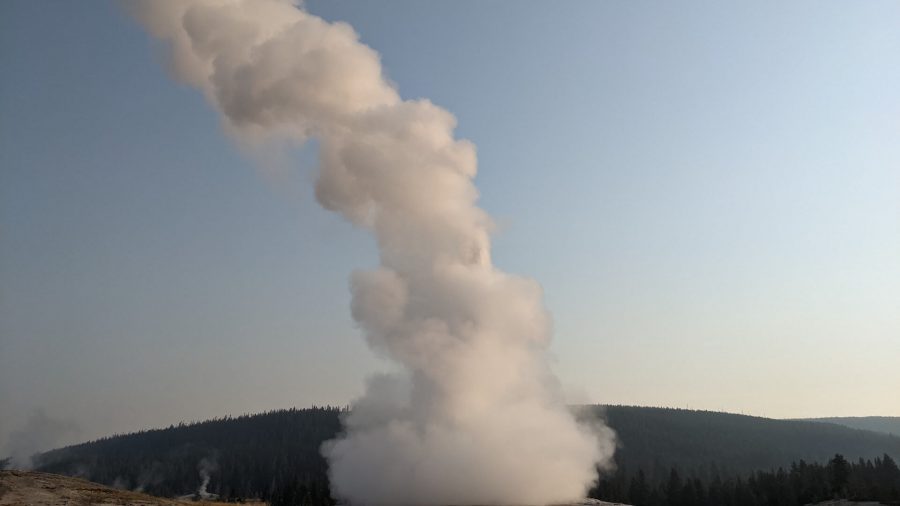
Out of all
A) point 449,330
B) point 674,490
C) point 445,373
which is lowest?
point 674,490

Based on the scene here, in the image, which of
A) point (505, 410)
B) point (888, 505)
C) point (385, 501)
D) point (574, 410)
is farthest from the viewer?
point (574, 410)

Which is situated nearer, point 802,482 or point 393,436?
point 393,436

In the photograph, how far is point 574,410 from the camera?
297 feet

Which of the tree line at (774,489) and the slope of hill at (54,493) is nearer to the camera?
the slope of hill at (54,493)

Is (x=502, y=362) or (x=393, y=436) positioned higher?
(x=502, y=362)

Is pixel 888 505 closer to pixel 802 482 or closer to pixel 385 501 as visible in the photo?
pixel 802 482

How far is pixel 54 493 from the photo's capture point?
156 ft

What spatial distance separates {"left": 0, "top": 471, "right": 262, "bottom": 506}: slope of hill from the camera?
4453 centimetres

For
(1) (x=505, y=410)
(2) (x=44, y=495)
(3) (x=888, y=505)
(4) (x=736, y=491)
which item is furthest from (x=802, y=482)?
(2) (x=44, y=495)

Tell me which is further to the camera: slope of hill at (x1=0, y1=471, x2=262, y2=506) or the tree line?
the tree line

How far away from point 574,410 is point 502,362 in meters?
20.4

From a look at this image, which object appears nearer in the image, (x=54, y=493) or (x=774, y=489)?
(x=54, y=493)

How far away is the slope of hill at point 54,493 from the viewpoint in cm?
4453

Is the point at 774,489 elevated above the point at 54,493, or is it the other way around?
the point at 54,493
